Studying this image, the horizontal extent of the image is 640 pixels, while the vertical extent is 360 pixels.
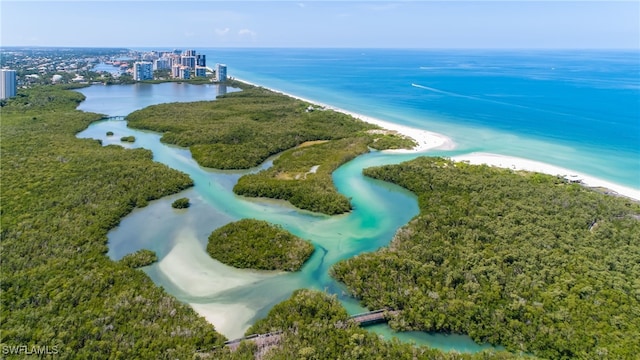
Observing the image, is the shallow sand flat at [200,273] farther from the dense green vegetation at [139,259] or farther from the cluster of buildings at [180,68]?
the cluster of buildings at [180,68]

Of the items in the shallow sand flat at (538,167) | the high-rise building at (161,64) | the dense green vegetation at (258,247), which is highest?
the high-rise building at (161,64)

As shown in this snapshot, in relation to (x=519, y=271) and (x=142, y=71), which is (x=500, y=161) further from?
(x=142, y=71)

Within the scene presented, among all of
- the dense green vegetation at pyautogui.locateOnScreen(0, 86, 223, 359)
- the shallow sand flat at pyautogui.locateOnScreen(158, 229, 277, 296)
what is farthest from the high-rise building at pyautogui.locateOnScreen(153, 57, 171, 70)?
the shallow sand flat at pyautogui.locateOnScreen(158, 229, 277, 296)

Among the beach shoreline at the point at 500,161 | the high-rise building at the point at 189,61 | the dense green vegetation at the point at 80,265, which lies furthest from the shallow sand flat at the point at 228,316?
the high-rise building at the point at 189,61

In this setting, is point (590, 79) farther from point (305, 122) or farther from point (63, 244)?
point (63, 244)

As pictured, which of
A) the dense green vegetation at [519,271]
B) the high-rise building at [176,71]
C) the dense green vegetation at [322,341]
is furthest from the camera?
the high-rise building at [176,71]

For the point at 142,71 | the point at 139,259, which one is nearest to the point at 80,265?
the point at 139,259

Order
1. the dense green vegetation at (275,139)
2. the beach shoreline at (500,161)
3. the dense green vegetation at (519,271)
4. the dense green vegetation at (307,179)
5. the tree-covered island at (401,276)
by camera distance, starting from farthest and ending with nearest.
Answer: the beach shoreline at (500,161) → the dense green vegetation at (275,139) → the dense green vegetation at (307,179) → the dense green vegetation at (519,271) → the tree-covered island at (401,276)
